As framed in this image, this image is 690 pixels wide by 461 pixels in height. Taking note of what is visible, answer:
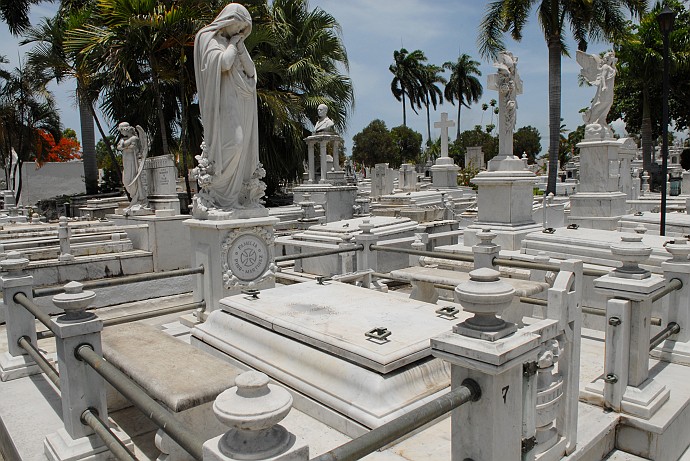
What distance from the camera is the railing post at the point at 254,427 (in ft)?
4.80

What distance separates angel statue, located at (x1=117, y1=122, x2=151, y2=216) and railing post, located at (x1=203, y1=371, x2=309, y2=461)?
10100 mm

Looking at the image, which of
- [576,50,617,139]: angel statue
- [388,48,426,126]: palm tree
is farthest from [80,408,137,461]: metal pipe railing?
[388,48,426,126]: palm tree

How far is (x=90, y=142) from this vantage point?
72.2 feet

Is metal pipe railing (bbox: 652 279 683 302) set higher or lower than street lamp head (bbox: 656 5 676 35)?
lower

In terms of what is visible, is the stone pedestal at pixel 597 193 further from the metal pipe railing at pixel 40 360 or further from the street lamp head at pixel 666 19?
the metal pipe railing at pixel 40 360

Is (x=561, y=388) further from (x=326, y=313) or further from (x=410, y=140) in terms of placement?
(x=410, y=140)

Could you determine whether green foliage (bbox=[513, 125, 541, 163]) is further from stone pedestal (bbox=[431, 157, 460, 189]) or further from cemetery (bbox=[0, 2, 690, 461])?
cemetery (bbox=[0, 2, 690, 461])

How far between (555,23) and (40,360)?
20.4 meters

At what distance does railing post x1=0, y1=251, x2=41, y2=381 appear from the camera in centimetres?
435

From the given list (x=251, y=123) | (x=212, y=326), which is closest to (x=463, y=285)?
(x=212, y=326)

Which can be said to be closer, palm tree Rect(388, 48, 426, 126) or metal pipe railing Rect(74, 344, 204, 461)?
metal pipe railing Rect(74, 344, 204, 461)

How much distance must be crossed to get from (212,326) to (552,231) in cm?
500

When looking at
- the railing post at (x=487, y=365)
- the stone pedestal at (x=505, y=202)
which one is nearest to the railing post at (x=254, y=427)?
the railing post at (x=487, y=365)

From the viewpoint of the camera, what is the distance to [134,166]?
455 inches
